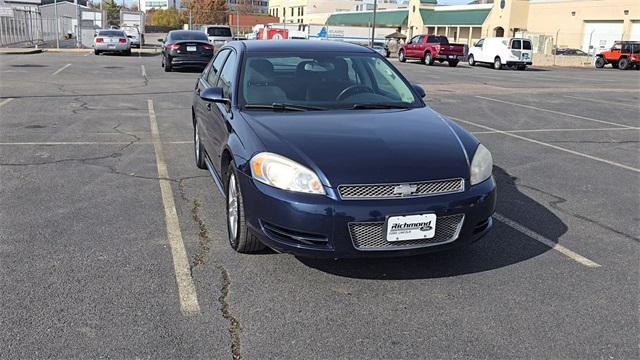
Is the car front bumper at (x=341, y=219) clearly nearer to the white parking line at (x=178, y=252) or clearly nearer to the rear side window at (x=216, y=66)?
the white parking line at (x=178, y=252)

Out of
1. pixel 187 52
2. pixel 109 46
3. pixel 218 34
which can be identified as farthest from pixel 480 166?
pixel 218 34

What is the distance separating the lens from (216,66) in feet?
20.2

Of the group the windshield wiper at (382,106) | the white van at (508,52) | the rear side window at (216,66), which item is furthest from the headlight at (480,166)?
the white van at (508,52)

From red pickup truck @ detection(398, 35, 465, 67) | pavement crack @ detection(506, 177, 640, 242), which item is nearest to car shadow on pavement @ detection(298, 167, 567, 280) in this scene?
pavement crack @ detection(506, 177, 640, 242)

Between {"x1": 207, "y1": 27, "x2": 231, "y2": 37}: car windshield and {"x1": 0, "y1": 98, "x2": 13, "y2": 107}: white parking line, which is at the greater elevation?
{"x1": 207, "y1": 27, "x2": 231, "y2": 37}: car windshield

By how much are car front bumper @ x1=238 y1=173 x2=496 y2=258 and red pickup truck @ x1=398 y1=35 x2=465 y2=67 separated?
31.6 meters

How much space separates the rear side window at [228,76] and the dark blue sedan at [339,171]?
0.03 metres

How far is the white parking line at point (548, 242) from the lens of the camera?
14.4 ft

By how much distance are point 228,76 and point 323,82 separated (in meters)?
0.88

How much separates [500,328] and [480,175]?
1095mm

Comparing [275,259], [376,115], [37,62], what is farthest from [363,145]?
[37,62]

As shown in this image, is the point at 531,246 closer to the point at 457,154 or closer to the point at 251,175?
the point at 457,154

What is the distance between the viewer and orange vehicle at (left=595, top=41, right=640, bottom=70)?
1609 inches

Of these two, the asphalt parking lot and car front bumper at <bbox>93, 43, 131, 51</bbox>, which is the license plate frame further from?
car front bumper at <bbox>93, 43, 131, 51</bbox>
